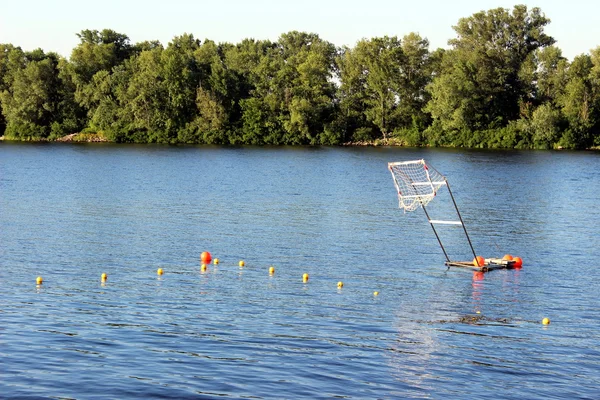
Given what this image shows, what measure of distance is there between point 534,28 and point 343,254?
14023 centimetres

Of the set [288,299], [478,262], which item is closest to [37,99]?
[478,262]

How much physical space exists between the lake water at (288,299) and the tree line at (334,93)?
90057mm

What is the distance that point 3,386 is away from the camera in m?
21.8

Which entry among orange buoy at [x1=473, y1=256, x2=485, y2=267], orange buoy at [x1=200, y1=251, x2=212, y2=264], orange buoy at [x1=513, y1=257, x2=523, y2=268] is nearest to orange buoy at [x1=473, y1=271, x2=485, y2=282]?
orange buoy at [x1=473, y1=256, x2=485, y2=267]

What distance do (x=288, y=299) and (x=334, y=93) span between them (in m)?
138

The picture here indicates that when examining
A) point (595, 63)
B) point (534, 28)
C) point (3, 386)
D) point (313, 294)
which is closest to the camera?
point (3, 386)

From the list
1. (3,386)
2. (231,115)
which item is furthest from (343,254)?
(231,115)

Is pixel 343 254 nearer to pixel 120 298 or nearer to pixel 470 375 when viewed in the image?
pixel 120 298

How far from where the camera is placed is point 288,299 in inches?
1284

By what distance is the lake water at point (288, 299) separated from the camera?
918 inches

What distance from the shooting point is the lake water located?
23.3 m

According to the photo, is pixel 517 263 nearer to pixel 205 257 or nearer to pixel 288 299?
pixel 288 299

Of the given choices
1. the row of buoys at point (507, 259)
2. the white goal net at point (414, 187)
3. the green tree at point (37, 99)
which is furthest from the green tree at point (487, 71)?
the row of buoys at point (507, 259)

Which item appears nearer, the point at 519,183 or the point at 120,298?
the point at 120,298
